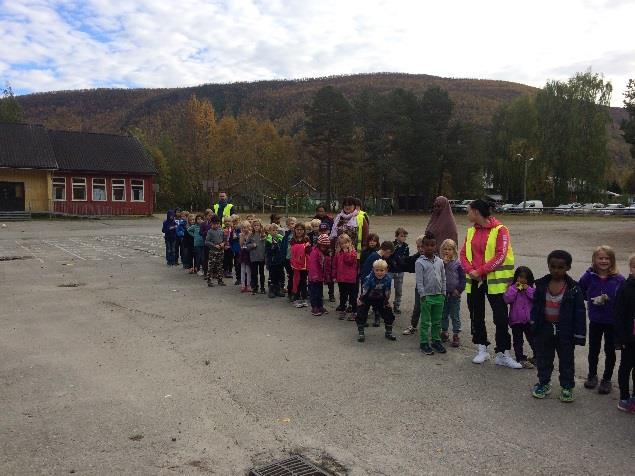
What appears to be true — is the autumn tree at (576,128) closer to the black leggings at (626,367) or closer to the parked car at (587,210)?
the parked car at (587,210)

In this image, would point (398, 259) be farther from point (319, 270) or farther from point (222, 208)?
point (222, 208)

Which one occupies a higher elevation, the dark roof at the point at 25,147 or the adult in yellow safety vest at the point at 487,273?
the dark roof at the point at 25,147

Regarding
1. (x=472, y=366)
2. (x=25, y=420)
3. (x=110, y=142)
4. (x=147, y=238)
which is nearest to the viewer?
(x=25, y=420)

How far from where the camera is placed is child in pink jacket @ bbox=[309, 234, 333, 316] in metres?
8.64

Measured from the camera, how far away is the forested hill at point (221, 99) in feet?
404

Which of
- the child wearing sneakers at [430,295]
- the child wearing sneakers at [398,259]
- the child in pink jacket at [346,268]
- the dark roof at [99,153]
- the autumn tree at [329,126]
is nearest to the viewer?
the child wearing sneakers at [430,295]

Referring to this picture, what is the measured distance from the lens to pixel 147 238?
23.4 meters

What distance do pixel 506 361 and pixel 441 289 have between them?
3.76 feet

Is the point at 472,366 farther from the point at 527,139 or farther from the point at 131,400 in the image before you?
the point at 527,139

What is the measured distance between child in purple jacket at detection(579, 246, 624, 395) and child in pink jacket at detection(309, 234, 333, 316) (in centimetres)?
407

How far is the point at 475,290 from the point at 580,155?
60.0 metres

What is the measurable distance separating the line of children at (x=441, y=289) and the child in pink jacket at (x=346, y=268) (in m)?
0.02

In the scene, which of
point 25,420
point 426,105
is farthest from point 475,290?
point 426,105

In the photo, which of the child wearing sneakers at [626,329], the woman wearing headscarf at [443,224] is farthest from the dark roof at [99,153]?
the child wearing sneakers at [626,329]
